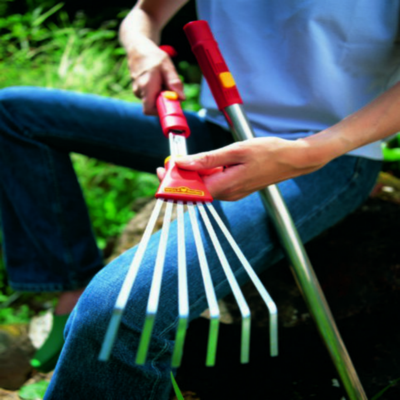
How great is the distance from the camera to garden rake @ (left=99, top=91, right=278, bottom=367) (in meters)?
0.70

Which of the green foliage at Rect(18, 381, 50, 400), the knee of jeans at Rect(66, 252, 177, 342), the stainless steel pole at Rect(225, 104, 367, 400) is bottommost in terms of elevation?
the green foliage at Rect(18, 381, 50, 400)

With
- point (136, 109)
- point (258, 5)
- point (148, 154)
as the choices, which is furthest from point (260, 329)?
point (258, 5)

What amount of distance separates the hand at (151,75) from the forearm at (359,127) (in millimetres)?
514

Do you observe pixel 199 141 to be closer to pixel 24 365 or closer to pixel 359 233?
pixel 359 233

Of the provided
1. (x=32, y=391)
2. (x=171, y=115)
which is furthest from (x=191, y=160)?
(x=32, y=391)

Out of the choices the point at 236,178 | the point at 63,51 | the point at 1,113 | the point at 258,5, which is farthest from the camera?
the point at 63,51

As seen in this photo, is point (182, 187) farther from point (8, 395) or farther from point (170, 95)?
point (8, 395)

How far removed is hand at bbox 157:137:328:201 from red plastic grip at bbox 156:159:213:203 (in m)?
0.02

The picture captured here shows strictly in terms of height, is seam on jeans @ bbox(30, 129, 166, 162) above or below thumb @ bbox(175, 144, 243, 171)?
below

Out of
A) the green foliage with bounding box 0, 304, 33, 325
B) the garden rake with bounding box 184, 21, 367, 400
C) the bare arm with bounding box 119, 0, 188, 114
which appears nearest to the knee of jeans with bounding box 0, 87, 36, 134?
the bare arm with bounding box 119, 0, 188, 114

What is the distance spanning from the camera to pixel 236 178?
104 cm

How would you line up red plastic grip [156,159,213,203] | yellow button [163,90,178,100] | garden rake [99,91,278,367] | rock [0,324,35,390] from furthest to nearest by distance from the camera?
1. rock [0,324,35,390]
2. yellow button [163,90,178,100]
3. red plastic grip [156,159,213,203]
4. garden rake [99,91,278,367]

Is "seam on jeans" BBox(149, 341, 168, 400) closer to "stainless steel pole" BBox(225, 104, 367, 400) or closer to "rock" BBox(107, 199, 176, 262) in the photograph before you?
"stainless steel pole" BBox(225, 104, 367, 400)

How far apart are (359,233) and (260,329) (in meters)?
0.54
